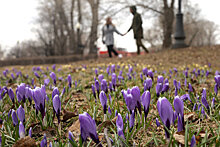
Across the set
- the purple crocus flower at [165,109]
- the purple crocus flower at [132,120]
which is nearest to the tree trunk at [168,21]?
the purple crocus flower at [132,120]

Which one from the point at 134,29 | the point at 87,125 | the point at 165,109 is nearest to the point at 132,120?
the point at 165,109

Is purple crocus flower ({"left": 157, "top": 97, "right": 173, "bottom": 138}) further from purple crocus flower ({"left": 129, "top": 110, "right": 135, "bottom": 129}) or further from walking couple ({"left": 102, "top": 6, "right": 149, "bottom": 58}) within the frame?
walking couple ({"left": 102, "top": 6, "right": 149, "bottom": 58})

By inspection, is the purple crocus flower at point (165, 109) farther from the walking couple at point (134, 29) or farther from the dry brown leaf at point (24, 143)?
the walking couple at point (134, 29)

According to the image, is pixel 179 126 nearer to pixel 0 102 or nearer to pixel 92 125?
pixel 92 125

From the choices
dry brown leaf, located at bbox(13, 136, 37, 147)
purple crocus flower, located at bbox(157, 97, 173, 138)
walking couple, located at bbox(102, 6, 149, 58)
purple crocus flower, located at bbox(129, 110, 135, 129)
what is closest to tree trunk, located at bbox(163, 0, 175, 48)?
walking couple, located at bbox(102, 6, 149, 58)

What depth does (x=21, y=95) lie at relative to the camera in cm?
169

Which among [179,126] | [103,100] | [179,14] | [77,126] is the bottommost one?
[77,126]

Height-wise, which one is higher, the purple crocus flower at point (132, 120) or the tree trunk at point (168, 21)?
the tree trunk at point (168, 21)

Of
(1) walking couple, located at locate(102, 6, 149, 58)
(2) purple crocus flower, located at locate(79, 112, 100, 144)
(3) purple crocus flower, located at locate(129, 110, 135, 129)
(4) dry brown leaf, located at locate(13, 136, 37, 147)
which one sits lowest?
(4) dry brown leaf, located at locate(13, 136, 37, 147)

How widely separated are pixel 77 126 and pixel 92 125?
71cm

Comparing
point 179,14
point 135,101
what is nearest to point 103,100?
point 135,101

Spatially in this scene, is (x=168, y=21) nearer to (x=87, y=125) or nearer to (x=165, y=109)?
(x=165, y=109)

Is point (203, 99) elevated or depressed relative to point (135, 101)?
depressed

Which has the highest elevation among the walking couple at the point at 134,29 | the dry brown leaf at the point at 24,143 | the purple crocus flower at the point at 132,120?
the walking couple at the point at 134,29
